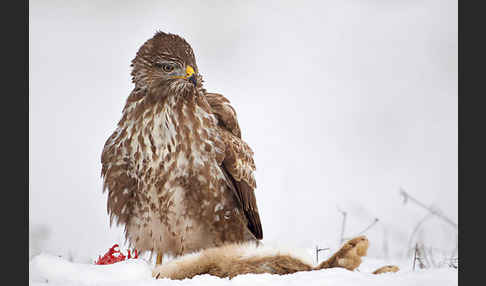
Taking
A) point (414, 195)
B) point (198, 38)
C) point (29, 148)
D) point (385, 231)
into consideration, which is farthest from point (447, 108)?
point (29, 148)

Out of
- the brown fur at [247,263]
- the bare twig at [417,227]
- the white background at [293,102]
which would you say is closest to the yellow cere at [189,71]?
the white background at [293,102]

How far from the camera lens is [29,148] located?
1964 millimetres

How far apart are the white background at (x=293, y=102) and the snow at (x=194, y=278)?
0.47 metres

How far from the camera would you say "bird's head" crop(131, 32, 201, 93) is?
5.96ft

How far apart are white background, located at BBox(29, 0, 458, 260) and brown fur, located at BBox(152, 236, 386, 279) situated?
466mm

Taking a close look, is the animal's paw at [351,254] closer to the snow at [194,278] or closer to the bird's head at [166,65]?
the snow at [194,278]

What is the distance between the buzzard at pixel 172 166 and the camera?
1.83m

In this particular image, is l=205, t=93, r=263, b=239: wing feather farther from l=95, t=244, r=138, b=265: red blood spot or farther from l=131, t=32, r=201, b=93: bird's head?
l=95, t=244, r=138, b=265: red blood spot

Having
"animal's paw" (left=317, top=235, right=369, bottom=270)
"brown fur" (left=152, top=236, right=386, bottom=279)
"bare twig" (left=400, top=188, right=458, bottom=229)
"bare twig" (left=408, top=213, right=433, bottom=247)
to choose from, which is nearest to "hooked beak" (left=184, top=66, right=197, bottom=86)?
"brown fur" (left=152, top=236, right=386, bottom=279)

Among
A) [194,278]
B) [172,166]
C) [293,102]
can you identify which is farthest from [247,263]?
[293,102]

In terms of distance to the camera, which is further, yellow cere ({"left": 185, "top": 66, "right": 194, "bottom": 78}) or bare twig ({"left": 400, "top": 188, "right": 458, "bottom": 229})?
bare twig ({"left": 400, "top": 188, "right": 458, "bottom": 229})

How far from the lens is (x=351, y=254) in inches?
58.9

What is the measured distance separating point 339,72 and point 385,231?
0.66 m

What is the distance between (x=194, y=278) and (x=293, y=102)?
898 millimetres
